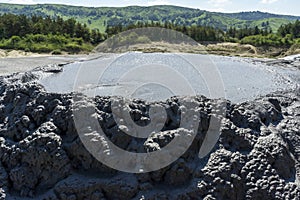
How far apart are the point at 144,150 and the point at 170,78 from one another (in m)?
1.48

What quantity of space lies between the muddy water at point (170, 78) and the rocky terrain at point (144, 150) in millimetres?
414

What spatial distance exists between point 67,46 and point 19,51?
2.32 meters

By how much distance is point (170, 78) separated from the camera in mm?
4527

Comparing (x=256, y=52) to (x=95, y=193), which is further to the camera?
(x=256, y=52)

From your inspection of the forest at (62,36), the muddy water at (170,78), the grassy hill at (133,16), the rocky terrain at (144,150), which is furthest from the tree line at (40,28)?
the grassy hill at (133,16)

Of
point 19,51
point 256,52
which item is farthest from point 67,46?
point 256,52

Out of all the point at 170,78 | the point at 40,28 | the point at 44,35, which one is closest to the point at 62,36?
the point at 44,35

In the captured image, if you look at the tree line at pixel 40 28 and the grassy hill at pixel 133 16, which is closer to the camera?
the tree line at pixel 40 28

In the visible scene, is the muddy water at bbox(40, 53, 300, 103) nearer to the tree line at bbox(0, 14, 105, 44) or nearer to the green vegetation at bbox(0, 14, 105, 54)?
the green vegetation at bbox(0, 14, 105, 54)

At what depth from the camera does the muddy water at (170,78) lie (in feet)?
13.4

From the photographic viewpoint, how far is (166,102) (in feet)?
11.7

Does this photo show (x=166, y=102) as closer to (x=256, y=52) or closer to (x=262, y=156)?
(x=262, y=156)

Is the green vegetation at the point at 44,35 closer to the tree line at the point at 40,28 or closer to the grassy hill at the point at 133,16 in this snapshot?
the tree line at the point at 40,28

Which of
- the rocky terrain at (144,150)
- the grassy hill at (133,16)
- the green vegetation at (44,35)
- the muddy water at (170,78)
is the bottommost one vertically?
the grassy hill at (133,16)
